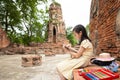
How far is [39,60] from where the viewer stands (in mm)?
9258

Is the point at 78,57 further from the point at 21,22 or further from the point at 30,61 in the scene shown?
the point at 21,22

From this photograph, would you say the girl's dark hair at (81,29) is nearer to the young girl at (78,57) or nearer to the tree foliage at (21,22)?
the young girl at (78,57)

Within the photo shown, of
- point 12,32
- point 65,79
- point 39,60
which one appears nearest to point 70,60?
point 65,79

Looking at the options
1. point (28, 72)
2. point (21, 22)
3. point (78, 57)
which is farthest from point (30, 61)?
point (21, 22)

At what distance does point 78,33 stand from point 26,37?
20.6m

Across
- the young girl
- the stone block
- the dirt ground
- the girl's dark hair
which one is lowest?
the dirt ground

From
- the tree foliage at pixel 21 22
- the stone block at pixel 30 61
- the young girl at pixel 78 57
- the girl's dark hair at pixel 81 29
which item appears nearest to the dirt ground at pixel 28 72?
the stone block at pixel 30 61

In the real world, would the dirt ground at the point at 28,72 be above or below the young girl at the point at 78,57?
below

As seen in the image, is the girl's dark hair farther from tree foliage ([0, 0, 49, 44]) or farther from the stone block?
tree foliage ([0, 0, 49, 44])

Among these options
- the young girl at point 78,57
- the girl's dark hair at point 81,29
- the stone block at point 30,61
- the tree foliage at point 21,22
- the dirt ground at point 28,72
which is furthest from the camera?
the tree foliage at point 21,22

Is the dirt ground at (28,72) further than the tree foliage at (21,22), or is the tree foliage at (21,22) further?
the tree foliage at (21,22)

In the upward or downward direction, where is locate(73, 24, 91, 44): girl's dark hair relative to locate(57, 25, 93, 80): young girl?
upward

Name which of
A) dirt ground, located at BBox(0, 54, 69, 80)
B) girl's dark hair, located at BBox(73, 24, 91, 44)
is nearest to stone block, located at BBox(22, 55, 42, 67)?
dirt ground, located at BBox(0, 54, 69, 80)

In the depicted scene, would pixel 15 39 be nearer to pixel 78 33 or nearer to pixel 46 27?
pixel 46 27
